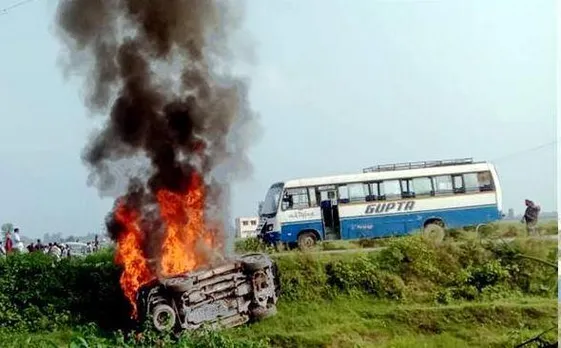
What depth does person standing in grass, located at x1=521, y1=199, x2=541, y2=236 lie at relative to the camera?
12.2 feet

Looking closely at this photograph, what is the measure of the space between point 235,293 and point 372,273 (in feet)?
2.49

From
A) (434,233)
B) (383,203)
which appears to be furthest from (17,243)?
(434,233)

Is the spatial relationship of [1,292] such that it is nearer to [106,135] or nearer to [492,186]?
[106,135]

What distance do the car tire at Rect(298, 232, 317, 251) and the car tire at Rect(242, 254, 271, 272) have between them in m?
0.21

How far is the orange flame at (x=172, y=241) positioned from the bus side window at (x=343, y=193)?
2.40 ft

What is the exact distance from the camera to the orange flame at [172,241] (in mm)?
4113

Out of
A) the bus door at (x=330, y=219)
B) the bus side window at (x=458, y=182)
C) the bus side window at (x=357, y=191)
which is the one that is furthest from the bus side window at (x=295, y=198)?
the bus side window at (x=458, y=182)

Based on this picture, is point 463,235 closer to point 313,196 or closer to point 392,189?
point 392,189

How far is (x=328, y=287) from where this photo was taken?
4.20 meters

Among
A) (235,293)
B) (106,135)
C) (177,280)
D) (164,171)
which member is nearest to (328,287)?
(235,293)

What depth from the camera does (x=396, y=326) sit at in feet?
13.2

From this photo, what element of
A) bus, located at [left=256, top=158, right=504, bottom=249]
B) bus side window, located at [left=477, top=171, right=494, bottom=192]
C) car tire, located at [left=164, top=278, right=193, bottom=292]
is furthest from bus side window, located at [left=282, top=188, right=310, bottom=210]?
bus side window, located at [left=477, top=171, right=494, bottom=192]

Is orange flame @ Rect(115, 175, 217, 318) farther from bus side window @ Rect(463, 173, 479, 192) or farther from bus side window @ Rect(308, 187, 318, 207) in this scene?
bus side window @ Rect(463, 173, 479, 192)

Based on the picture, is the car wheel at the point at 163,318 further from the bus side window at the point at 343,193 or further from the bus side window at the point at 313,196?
the bus side window at the point at 343,193
